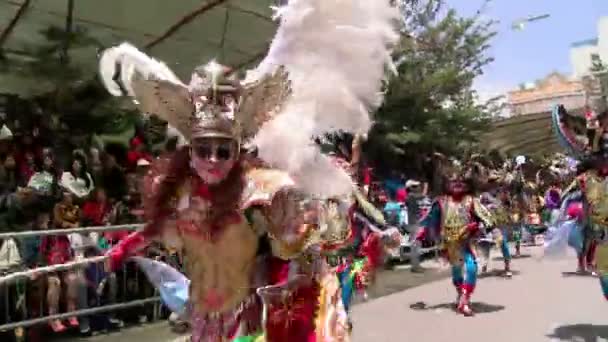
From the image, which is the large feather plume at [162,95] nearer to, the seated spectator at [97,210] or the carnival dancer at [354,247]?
the carnival dancer at [354,247]

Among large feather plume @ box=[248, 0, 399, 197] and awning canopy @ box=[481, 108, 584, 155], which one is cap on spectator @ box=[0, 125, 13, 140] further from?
awning canopy @ box=[481, 108, 584, 155]

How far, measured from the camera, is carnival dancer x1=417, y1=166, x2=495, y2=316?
343 inches

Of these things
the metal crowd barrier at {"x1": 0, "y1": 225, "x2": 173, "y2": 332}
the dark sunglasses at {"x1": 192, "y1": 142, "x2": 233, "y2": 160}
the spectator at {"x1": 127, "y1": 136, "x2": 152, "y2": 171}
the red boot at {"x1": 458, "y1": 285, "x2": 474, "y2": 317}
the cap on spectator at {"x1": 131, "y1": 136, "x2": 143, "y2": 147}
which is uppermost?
the cap on spectator at {"x1": 131, "y1": 136, "x2": 143, "y2": 147}

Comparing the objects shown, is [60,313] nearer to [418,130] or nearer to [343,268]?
[343,268]

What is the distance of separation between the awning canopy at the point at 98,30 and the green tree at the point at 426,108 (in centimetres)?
351

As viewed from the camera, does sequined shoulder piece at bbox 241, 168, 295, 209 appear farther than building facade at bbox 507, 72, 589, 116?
No

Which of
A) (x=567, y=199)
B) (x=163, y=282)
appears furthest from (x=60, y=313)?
(x=567, y=199)

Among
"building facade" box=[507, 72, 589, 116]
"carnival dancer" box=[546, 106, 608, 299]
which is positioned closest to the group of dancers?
"carnival dancer" box=[546, 106, 608, 299]

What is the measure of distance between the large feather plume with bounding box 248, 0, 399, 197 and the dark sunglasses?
0.45 metres

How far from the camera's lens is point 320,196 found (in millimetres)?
4000

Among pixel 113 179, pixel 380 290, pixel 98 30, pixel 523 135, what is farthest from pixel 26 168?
pixel 523 135

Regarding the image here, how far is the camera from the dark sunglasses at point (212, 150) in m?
3.38

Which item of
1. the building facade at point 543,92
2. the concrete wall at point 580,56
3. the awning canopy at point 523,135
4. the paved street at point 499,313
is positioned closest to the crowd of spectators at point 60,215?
the paved street at point 499,313

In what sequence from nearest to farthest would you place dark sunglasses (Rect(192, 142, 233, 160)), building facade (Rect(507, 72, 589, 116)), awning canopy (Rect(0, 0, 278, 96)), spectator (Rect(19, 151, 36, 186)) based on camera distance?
dark sunglasses (Rect(192, 142, 233, 160)) < spectator (Rect(19, 151, 36, 186)) < awning canopy (Rect(0, 0, 278, 96)) < building facade (Rect(507, 72, 589, 116))
